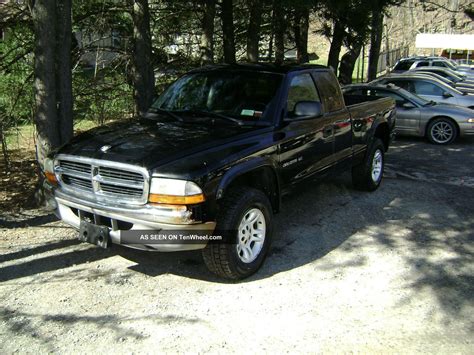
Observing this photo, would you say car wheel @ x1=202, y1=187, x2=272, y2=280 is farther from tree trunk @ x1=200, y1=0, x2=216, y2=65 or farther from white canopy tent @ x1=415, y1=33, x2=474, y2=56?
white canopy tent @ x1=415, y1=33, x2=474, y2=56

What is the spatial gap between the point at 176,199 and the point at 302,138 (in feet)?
6.23

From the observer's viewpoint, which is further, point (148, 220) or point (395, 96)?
point (395, 96)

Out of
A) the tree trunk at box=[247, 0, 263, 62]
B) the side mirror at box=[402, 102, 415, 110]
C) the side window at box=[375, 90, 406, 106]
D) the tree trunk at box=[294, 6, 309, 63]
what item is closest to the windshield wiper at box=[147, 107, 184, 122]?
the tree trunk at box=[247, 0, 263, 62]

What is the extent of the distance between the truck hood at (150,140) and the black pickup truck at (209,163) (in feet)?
0.03

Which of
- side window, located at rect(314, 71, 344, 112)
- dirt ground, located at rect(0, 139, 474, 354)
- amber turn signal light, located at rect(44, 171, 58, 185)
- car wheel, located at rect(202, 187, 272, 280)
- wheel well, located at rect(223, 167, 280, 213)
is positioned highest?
side window, located at rect(314, 71, 344, 112)

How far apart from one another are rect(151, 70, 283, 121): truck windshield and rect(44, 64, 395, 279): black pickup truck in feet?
0.04

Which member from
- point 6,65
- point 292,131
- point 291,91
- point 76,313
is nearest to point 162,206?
point 76,313

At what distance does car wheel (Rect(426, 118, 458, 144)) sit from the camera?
11.9 m

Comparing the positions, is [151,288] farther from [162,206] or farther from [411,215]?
[411,215]

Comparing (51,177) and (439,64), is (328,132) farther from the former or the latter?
(439,64)

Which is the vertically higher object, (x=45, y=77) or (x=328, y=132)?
(x=45, y=77)

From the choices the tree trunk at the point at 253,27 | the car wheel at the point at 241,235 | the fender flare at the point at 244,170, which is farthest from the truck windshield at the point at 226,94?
the tree trunk at the point at 253,27

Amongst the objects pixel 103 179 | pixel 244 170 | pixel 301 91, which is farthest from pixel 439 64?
pixel 103 179

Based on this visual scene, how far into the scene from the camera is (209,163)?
12.8ft
